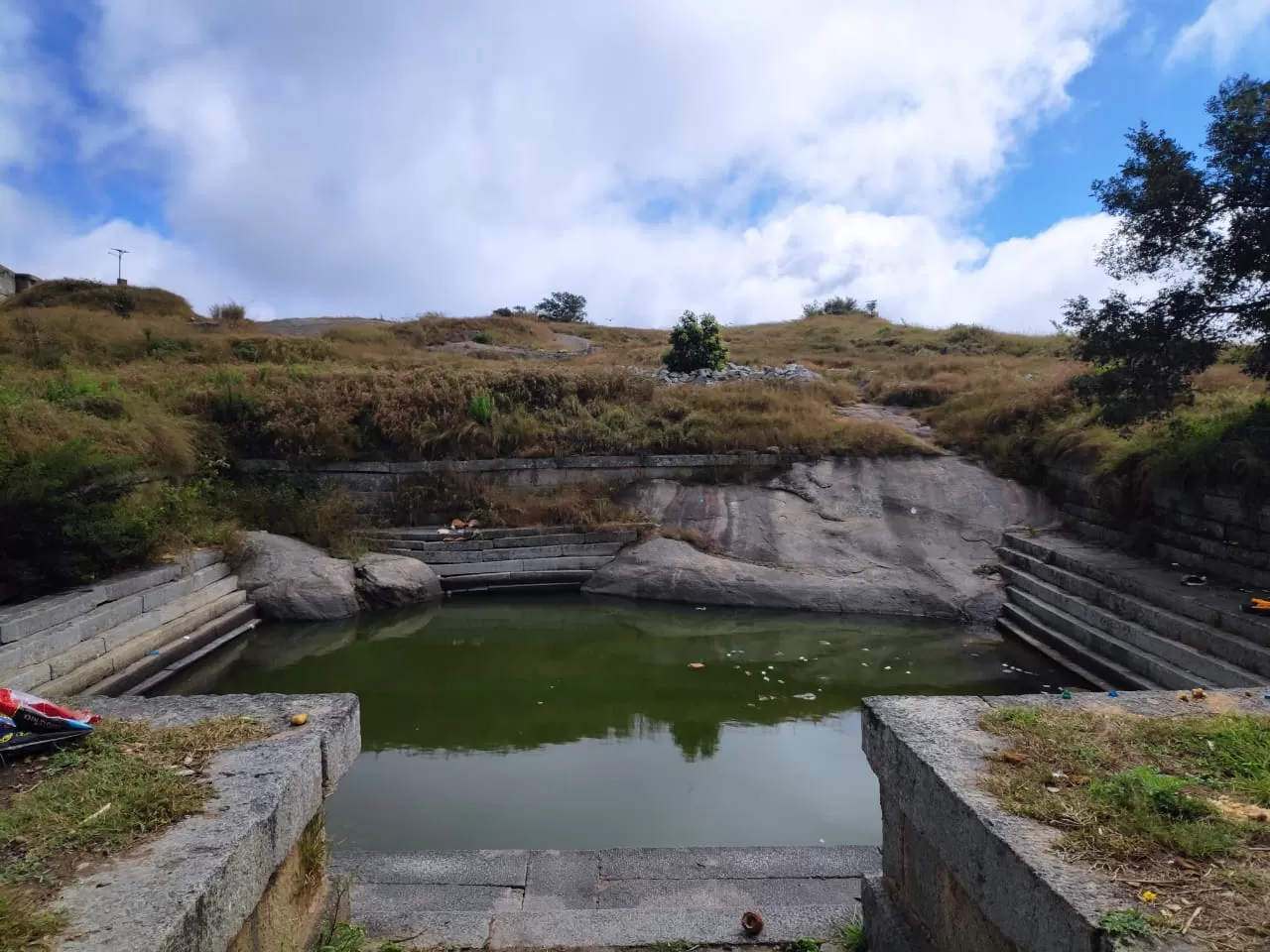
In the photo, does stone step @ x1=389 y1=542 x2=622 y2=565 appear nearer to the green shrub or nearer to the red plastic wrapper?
the green shrub

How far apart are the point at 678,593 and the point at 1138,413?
16.9 ft

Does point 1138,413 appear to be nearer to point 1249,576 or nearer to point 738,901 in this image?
point 1249,576

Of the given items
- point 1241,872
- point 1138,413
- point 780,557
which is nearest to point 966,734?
point 1241,872

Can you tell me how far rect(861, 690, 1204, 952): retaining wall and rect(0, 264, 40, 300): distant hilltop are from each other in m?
31.0

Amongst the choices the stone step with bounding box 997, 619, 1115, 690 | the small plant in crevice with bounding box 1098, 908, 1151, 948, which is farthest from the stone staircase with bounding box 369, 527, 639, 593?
the small plant in crevice with bounding box 1098, 908, 1151, 948

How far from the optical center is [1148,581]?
7.21m

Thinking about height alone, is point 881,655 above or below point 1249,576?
below

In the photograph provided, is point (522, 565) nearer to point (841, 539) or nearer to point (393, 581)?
point (393, 581)

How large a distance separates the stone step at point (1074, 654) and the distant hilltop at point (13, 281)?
96.9ft

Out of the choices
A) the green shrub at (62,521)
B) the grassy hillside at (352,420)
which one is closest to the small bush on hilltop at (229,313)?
the grassy hillside at (352,420)

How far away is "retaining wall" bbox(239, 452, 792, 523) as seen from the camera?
1098 cm

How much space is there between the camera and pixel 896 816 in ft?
8.41

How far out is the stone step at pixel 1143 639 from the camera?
5582 millimetres

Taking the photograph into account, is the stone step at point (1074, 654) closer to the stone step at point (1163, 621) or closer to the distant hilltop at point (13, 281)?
the stone step at point (1163, 621)
